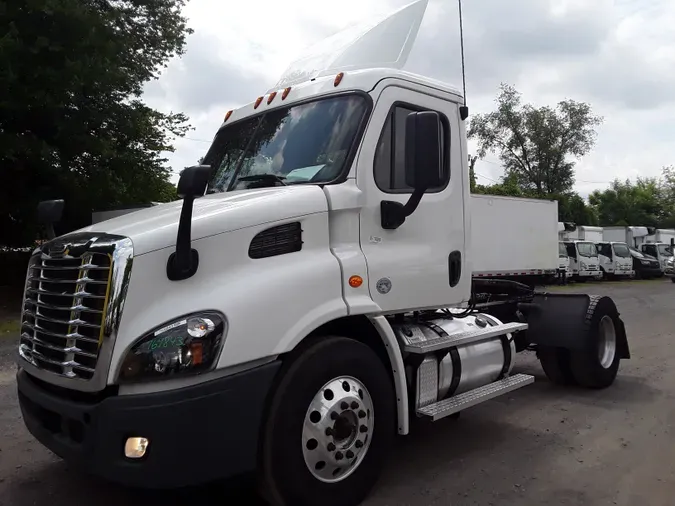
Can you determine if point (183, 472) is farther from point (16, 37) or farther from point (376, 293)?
point (16, 37)

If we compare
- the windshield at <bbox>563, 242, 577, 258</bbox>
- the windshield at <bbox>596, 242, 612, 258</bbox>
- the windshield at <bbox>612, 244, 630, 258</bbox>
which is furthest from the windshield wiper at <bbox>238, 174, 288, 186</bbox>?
the windshield at <bbox>612, 244, 630, 258</bbox>

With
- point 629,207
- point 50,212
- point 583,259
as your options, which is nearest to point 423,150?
point 50,212

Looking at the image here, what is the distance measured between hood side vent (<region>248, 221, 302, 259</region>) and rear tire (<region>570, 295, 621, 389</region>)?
4.38m

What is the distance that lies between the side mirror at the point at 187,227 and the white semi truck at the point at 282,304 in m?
0.01

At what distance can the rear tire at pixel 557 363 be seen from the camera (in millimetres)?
6988

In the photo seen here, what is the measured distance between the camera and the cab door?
4.10m

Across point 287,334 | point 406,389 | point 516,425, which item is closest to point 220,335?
point 287,334

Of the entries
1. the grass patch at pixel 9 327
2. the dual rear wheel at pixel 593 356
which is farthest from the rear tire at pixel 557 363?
the grass patch at pixel 9 327

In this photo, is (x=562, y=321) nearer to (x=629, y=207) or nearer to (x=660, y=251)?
(x=660, y=251)

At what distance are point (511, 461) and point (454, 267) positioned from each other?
158 centimetres

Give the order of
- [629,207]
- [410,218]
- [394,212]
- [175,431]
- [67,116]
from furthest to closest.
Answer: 1. [629,207]
2. [67,116]
3. [410,218]
4. [394,212]
5. [175,431]

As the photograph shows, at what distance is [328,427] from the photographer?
3.55 metres

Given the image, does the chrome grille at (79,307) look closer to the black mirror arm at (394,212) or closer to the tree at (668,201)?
the black mirror arm at (394,212)

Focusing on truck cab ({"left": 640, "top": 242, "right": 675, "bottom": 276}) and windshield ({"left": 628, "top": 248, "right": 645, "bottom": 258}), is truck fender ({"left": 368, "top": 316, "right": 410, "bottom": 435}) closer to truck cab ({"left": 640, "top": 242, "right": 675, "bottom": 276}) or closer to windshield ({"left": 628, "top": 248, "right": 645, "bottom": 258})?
windshield ({"left": 628, "top": 248, "right": 645, "bottom": 258})
